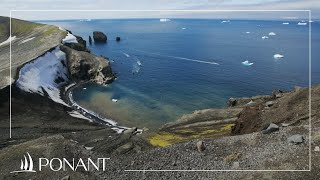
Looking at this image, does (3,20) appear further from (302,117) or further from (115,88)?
(302,117)

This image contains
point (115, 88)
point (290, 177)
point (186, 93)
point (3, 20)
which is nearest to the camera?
point (290, 177)

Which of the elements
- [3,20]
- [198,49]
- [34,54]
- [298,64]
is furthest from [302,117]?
[3,20]

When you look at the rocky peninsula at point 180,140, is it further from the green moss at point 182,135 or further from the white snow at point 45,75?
the white snow at point 45,75

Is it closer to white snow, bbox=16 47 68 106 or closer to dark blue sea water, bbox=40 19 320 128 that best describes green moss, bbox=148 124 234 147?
dark blue sea water, bbox=40 19 320 128

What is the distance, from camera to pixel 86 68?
113562 mm

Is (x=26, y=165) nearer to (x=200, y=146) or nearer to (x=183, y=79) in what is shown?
(x=200, y=146)

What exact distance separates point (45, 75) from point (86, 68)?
1810cm

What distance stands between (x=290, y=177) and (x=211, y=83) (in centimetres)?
7633

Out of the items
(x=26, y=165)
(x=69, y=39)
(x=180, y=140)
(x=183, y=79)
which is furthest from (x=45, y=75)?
(x=26, y=165)

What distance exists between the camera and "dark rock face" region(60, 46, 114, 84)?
10919 centimetres

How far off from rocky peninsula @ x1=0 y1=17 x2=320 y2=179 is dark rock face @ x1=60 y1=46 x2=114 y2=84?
22.1 m

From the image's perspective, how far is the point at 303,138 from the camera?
107 feet

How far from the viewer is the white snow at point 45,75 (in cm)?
8531

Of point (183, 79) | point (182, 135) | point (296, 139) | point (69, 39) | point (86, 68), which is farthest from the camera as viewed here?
point (69, 39)
